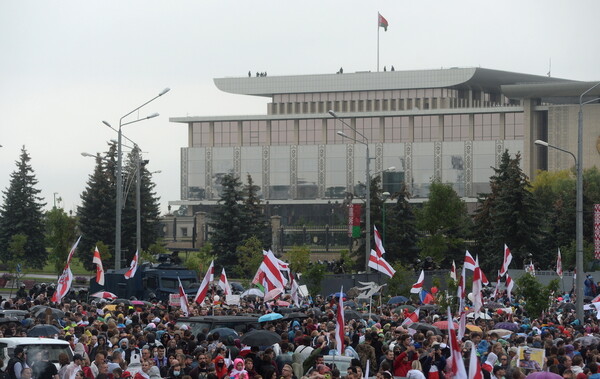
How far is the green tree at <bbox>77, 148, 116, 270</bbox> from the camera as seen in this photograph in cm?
7944

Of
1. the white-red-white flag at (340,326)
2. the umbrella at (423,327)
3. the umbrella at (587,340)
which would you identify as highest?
the white-red-white flag at (340,326)

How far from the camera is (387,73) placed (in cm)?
12719

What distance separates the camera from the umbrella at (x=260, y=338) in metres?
20.6

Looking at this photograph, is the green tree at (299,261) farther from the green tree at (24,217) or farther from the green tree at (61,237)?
the green tree at (24,217)

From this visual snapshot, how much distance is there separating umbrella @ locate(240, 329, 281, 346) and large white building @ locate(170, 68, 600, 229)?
99154mm

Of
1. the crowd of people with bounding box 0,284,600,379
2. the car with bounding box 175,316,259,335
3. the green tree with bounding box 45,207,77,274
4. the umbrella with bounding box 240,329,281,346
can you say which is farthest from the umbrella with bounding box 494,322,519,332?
the green tree with bounding box 45,207,77,274

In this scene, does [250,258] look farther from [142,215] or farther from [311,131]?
[311,131]

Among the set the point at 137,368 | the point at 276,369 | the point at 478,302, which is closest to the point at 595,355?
the point at 276,369

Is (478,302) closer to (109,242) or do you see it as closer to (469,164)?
(109,242)

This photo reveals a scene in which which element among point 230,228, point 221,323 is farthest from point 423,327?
point 230,228

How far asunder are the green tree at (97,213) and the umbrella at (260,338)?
5829 cm

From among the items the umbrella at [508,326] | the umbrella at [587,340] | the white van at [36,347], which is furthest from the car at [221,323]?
the umbrella at [587,340]

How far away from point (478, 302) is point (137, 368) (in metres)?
11.4

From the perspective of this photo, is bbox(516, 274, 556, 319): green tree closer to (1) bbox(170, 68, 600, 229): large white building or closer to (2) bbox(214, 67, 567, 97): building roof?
(1) bbox(170, 68, 600, 229): large white building
